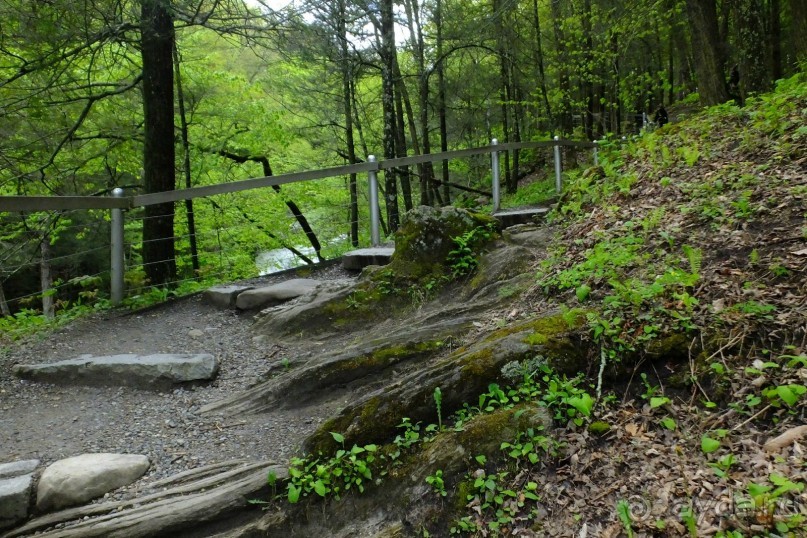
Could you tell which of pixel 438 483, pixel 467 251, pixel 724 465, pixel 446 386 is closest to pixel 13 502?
pixel 438 483

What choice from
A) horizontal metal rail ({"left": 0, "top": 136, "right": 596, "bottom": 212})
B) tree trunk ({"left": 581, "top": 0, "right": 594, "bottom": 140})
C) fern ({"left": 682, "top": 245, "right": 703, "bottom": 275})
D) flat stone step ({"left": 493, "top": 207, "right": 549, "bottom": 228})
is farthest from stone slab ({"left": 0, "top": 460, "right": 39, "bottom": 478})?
tree trunk ({"left": 581, "top": 0, "right": 594, "bottom": 140})

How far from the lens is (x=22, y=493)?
3.17 m

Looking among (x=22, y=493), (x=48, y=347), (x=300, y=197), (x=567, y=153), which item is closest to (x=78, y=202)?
(x=48, y=347)

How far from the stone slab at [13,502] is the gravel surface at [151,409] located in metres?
0.35

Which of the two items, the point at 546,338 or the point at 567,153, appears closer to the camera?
the point at 546,338

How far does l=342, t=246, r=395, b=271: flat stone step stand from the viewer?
22.9ft

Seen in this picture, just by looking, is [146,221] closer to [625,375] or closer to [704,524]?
[625,375]

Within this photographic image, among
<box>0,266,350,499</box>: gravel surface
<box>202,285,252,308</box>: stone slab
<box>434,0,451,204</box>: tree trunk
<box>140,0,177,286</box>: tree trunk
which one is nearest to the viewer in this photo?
<box>0,266,350,499</box>: gravel surface

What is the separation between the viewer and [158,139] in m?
7.80

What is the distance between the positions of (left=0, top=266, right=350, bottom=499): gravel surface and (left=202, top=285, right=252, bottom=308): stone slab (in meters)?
0.42

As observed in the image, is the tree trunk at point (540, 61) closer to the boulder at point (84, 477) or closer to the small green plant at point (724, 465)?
the small green plant at point (724, 465)

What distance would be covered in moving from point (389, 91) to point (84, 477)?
10.4 m

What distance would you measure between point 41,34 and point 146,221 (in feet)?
8.69

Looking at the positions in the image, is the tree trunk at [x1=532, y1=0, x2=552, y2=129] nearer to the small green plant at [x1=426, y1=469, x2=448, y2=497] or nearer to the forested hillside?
the forested hillside
